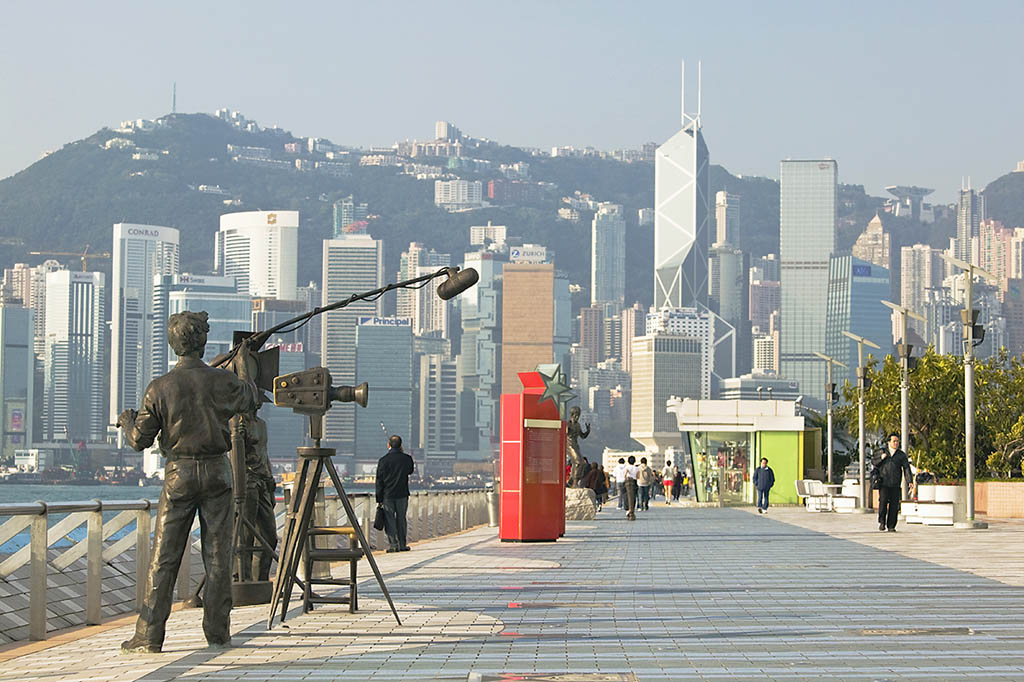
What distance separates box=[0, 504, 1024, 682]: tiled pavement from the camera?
8406 millimetres

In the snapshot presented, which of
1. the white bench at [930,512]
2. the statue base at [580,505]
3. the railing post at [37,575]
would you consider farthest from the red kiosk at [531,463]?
the railing post at [37,575]

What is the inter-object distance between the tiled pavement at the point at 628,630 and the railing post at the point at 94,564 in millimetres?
645

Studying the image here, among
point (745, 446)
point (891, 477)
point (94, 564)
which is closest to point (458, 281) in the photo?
point (94, 564)

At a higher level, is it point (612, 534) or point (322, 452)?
point (322, 452)

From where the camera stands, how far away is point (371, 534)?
76.4ft

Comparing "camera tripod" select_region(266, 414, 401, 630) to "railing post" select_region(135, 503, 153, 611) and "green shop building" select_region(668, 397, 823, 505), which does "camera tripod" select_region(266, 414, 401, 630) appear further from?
"green shop building" select_region(668, 397, 823, 505)

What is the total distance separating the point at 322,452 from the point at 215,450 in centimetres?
192

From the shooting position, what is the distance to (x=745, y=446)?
58.2 meters

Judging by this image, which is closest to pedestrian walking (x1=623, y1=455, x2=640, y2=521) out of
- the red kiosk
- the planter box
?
the planter box

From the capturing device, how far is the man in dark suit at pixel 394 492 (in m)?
22.8

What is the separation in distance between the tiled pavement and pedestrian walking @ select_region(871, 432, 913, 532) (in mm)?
8155

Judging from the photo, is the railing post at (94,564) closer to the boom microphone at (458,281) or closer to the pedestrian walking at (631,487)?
the boom microphone at (458,281)

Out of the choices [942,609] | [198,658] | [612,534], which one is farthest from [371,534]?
[198,658]

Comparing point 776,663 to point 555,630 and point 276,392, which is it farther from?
point 276,392
